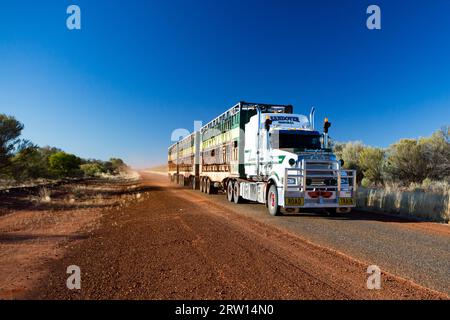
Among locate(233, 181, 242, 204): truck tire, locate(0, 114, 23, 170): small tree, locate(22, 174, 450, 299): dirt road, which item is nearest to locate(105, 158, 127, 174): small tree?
locate(0, 114, 23, 170): small tree

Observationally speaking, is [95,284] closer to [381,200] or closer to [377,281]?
[377,281]

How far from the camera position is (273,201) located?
11062 millimetres

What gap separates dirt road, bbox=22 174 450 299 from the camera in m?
3.99

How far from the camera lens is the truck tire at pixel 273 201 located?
1084 centimetres

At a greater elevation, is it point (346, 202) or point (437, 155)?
point (437, 155)

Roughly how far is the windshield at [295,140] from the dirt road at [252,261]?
353 centimetres

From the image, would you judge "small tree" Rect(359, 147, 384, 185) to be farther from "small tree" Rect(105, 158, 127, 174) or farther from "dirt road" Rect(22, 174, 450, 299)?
"small tree" Rect(105, 158, 127, 174)

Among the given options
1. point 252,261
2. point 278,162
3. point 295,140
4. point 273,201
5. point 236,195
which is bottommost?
point 252,261

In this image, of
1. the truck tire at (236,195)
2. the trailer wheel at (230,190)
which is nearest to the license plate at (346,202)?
the truck tire at (236,195)

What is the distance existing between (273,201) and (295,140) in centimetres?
253

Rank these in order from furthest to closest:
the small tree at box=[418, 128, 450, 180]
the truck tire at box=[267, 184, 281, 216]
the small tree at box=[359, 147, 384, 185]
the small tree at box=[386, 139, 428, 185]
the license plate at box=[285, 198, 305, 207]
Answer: the small tree at box=[359, 147, 384, 185] < the small tree at box=[386, 139, 428, 185] < the small tree at box=[418, 128, 450, 180] < the truck tire at box=[267, 184, 281, 216] < the license plate at box=[285, 198, 305, 207]

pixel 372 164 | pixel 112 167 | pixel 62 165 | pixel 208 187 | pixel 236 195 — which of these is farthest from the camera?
pixel 112 167

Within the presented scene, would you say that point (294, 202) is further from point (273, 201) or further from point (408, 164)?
point (408, 164)

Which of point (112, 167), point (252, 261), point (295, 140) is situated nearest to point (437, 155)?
point (295, 140)
